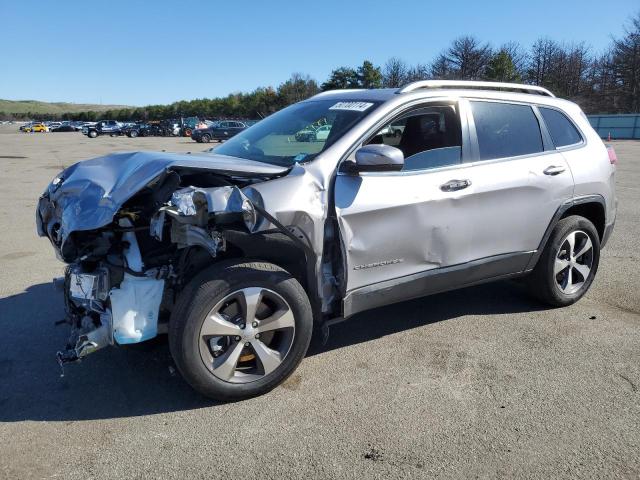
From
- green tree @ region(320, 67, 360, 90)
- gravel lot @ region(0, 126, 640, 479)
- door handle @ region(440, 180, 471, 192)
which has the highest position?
green tree @ region(320, 67, 360, 90)

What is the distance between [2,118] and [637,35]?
509 feet

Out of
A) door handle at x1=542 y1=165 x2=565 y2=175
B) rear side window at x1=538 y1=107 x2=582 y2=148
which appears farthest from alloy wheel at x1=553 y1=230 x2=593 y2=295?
rear side window at x1=538 y1=107 x2=582 y2=148

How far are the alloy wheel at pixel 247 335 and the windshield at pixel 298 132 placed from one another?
1.00 metres

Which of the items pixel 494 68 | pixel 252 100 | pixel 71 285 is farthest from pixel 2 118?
pixel 71 285

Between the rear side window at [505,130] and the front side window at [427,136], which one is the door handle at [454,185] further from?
the rear side window at [505,130]

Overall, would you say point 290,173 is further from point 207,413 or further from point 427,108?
point 207,413

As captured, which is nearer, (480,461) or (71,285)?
(480,461)

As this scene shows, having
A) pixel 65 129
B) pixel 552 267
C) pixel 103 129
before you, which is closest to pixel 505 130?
pixel 552 267

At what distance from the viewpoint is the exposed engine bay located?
9.72ft

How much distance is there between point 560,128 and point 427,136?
4.66ft

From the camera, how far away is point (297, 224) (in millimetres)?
3176

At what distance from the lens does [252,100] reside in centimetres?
9019

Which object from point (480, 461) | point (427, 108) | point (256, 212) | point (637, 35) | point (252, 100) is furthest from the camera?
point (252, 100)

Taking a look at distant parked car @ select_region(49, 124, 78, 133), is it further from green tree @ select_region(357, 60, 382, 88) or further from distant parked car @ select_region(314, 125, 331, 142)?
distant parked car @ select_region(314, 125, 331, 142)
